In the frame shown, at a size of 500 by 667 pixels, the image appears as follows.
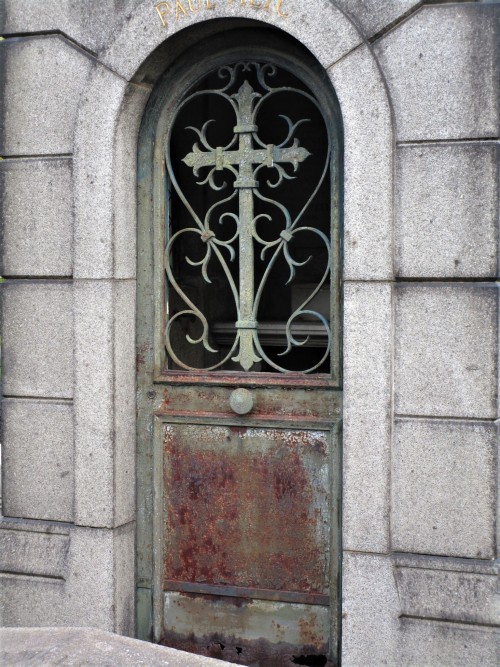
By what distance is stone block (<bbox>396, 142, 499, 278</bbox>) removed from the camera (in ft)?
17.7

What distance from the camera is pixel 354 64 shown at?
5.57m

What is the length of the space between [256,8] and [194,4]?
15.4 inches

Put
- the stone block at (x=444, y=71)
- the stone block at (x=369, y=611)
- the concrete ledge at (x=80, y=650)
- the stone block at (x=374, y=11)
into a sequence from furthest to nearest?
the stone block at (x=369, y=611)
the stone block at (x=374, y=11)
the stone block at (x=444, y=71)
the concrete ledge at (x=80, y=650)

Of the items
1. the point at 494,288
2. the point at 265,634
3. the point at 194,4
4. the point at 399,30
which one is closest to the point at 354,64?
the point at 399,30

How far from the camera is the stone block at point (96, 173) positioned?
612 cm

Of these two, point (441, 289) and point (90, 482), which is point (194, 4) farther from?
point (90, 482)

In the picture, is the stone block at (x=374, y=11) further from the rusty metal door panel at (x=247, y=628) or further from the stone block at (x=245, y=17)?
the rusty metal door panel at (x=247, y=628)

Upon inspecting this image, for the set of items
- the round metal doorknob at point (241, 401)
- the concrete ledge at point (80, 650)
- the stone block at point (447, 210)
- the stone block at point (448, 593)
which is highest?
the stone block at point (447, 210)

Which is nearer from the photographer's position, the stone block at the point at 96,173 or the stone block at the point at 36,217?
the stone block at the point at 96,173

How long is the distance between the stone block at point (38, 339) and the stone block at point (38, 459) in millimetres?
113

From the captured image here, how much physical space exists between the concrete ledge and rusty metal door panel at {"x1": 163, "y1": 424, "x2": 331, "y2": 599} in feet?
7.65

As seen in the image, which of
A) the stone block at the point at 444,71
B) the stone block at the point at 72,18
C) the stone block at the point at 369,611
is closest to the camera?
the stone block at the point at 444,71

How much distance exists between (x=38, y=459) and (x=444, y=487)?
2631 mm

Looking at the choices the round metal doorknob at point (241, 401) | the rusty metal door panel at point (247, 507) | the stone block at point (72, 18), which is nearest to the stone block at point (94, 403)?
the rusty metal door panel at point (247, 507)
